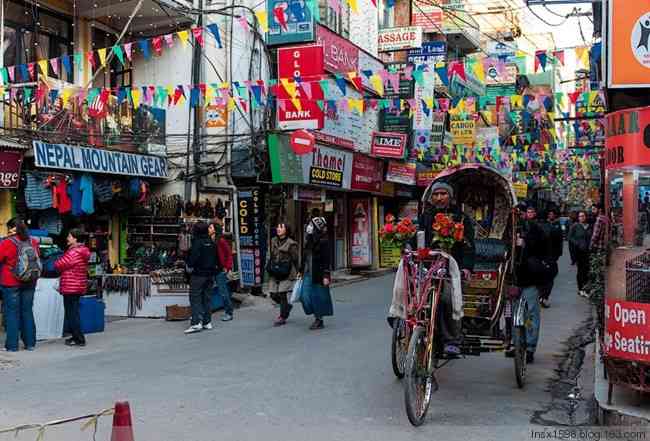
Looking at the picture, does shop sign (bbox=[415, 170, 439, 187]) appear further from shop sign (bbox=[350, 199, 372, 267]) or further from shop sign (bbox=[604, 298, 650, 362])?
shop sign (bbox=[604, 298, 650, 362])

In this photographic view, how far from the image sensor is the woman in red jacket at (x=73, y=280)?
33.8ft

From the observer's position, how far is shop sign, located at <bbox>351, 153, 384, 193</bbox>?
22812 millimetres

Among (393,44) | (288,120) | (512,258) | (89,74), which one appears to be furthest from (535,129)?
(512,258)

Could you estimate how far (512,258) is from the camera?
8.16m

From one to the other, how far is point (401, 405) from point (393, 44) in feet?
70.6

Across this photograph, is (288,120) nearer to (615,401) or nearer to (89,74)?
(89,74)

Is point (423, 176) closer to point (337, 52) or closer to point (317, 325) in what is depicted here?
point (337, 52)

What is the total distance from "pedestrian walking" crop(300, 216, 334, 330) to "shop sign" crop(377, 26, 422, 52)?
1605cm

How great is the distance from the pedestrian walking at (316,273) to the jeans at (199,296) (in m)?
1.58

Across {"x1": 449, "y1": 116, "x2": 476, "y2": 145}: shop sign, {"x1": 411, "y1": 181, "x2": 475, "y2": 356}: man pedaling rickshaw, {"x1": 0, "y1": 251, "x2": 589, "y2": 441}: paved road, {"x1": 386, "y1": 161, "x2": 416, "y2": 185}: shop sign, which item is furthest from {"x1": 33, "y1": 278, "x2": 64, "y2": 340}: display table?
{"x1": 449, "y1": 116, "x2": 476, "y2": 145}: shop sign

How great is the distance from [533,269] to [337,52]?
13996 mm

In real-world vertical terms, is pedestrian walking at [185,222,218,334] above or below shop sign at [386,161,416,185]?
below

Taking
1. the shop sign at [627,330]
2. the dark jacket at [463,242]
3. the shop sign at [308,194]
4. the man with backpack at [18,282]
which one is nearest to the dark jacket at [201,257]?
the man with backpack at [18,282]

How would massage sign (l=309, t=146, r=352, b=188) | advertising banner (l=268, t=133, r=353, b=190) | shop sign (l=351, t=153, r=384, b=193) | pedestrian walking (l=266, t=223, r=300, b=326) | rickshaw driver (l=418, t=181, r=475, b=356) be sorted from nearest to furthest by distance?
rickshaw driver (l=418, t=181, r=475, b=356) → pedestrian walking (l=266, t=223, r=300, b=326) → advertising banner (l=268, t=133, r=353, b=190) → massage sign (l=309, t=146, r=352, b=188) → shop sign (l=351, t=153, r=384, b=193)
